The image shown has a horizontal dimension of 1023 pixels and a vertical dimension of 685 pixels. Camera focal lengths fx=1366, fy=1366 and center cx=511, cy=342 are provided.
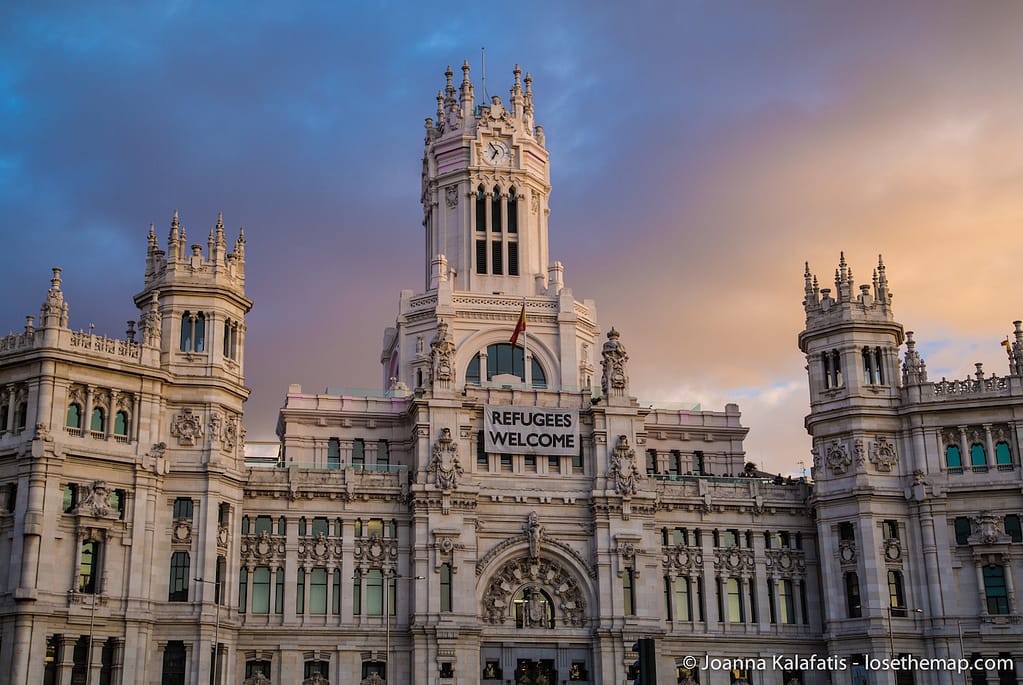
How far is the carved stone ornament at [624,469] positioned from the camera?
3659 inches

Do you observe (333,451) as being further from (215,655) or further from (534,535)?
(215,655)

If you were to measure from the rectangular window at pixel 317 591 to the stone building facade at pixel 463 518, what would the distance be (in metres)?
0.09

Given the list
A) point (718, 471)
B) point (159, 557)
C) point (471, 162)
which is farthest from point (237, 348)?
point (718, 471)

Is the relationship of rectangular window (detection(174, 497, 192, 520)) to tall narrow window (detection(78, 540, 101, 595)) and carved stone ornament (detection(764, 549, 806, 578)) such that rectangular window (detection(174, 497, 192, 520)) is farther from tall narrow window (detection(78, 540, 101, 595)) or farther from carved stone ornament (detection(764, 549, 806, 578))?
carved stone ornament (detection(764, 549, 806, 578))

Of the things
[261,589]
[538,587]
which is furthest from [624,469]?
[261,589]

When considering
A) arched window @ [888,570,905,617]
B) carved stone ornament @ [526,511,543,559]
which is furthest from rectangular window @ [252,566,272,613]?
arched window @ [888,570,905,617]

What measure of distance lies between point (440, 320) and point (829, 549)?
1283 inches

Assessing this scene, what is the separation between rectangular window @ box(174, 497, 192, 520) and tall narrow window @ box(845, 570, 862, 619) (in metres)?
43.8

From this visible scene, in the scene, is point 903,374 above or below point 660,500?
above

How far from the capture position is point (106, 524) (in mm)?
80500

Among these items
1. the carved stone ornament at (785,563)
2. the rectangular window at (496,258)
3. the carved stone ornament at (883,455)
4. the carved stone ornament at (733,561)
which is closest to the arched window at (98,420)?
the rectangular window at (496,258)

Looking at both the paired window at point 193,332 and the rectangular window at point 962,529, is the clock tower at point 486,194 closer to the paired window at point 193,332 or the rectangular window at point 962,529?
the paired window at point 193,332

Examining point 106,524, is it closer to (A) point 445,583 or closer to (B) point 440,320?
(A) point 445,583

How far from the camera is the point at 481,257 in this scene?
108m
